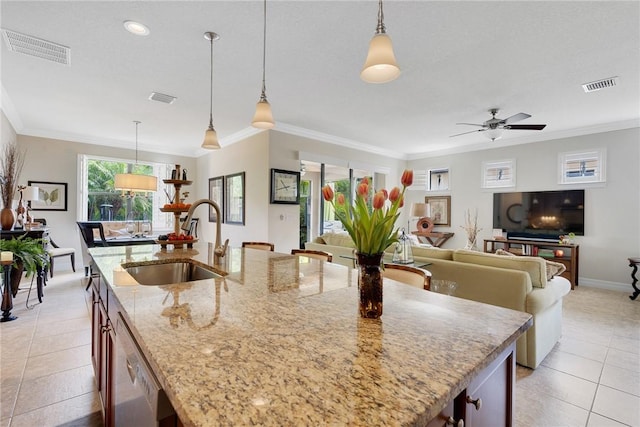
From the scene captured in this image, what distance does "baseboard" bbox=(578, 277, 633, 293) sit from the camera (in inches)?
189

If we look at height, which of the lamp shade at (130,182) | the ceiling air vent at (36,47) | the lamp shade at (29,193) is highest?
the ceiling air vent at (36,47)

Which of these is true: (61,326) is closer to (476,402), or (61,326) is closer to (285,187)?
(285,187)

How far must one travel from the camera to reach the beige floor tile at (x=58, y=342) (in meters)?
2.65

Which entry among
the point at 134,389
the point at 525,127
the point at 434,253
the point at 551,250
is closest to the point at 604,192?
the point at 551,250

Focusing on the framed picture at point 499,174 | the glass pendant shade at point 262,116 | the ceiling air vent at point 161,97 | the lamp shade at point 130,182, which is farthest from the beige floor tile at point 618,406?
the lamp shade at point 130,182

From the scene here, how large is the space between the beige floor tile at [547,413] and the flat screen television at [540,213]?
14.2 feet

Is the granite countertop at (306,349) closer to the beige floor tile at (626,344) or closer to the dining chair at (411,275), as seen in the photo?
the dining chair at (411,275)

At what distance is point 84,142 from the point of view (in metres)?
5.98

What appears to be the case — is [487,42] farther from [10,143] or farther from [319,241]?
[10,143]

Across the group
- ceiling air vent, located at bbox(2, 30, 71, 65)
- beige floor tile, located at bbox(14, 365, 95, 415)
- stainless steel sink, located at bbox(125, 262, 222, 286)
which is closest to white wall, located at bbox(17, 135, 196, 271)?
ceiling air vent, located at bbox(2, 30, 71, 65)

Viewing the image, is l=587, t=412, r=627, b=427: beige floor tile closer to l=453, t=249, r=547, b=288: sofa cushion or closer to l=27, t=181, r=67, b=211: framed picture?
l=453, t=249, r=547, b=288: sofa cushion

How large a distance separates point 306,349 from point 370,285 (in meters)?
0.32

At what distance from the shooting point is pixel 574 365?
2.50 metres

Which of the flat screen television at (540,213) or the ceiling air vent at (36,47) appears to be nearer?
the ceiling air vent at (36,47)
